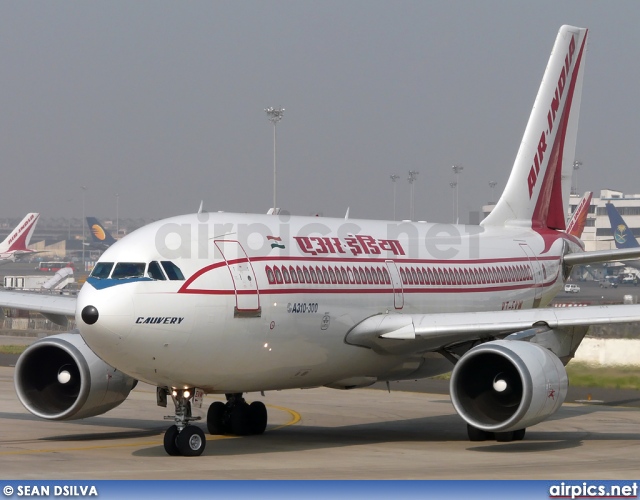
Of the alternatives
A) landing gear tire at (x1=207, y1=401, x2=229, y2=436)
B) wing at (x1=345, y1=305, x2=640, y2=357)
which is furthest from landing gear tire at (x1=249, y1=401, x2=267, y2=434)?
wing at (x1=345, y1=305, x2=640, y2=357)

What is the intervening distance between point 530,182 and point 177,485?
59.8ft

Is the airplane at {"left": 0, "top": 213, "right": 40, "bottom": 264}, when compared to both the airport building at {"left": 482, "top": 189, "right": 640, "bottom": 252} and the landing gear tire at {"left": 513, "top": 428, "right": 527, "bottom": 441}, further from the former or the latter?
the landing gear tire at {"left": 513, "top": 428, "right": 527, "bottom": 441}

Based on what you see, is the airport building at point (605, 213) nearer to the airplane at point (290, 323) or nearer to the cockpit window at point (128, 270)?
the airplane at point (290, 323)

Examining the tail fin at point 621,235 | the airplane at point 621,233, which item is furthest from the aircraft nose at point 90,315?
the tail fin at point 621,235

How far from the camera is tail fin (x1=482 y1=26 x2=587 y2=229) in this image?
1224 inches

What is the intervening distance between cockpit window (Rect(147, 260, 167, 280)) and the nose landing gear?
2.11 metres

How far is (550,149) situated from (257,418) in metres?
12.8

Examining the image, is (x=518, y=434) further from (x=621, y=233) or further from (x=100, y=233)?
(x=100, y=233)

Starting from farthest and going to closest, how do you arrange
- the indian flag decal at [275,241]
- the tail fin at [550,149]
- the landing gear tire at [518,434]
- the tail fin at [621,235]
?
the tail fin at [621,235] < the tail fin at [550,149] < the landing gear tire at [518,434] < the indian flag decal at [275,241]

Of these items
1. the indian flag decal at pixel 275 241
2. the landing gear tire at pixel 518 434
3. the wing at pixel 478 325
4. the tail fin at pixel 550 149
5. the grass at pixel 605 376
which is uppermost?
the tail fin at pixel 550 149

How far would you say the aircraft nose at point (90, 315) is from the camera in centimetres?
1800

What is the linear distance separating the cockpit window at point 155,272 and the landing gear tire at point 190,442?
269cm

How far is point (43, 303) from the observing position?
2442cm

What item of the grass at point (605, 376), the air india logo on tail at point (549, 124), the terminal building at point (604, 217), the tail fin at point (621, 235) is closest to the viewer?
the air india logo on tail at point (549, 124)
